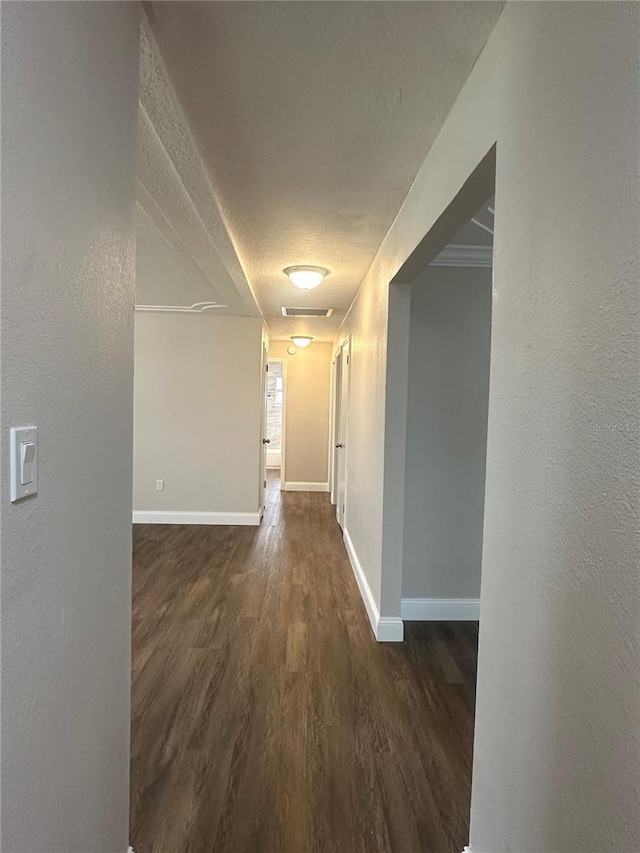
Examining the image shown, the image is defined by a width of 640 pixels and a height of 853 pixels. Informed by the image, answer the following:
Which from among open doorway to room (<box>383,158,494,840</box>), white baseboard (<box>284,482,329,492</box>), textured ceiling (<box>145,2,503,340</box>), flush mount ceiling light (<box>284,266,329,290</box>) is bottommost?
white baseboard (<box>284,482,329,492</box>)

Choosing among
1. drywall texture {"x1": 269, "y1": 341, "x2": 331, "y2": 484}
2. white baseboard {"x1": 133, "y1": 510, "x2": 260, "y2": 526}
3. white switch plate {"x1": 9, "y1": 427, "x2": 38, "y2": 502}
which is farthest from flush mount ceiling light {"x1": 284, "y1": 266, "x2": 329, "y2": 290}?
drywall texture {"x1": 269, "y1": 341, "x2": 331, "y2": 484}

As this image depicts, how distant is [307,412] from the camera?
300 inches

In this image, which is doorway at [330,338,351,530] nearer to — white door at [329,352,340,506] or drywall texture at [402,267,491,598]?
white door at [329,352,340,506]

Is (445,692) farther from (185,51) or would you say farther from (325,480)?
(325,480)

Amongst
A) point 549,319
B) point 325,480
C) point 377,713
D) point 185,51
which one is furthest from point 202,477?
point 549,319

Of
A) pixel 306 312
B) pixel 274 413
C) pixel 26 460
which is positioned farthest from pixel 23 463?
pixel 274 413

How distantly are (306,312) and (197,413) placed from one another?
1.66 meters

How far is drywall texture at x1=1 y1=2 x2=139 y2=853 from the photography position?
72 centimetres

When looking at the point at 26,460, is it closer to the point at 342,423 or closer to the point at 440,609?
the point at 440,609

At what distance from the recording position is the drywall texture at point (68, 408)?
2.36 ft

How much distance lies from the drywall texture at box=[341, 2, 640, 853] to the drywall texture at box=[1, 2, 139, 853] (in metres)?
0.93

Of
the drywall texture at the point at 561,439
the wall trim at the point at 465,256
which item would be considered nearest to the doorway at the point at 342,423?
the wall trim at the point at 465,256

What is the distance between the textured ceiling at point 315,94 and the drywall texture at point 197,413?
2738 millimetres

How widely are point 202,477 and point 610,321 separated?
16.0 feet
